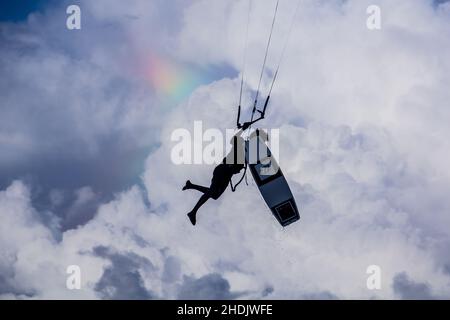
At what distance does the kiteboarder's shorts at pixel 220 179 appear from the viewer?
23.3 meters

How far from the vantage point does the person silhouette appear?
23.0 m

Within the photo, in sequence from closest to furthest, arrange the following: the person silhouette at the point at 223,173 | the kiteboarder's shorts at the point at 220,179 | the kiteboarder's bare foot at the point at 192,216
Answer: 1. the person silhouette at the point at 223,173
2. the kiteboarder's shorts at the point at 220,179
3. the kiteboarder's bare foot at the point at 192,216

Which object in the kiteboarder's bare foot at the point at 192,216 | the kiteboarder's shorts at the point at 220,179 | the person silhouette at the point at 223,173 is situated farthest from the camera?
the kiteboarder's bare foot at the point at 192,216

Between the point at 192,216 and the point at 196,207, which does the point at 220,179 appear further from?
the point at 192,216

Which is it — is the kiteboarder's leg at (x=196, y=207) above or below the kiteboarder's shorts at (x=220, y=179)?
below

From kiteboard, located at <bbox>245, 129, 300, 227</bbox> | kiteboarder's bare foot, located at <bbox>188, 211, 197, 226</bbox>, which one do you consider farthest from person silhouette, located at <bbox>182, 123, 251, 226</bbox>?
kiteboard, located at <bbox>245, 129, 300, 227</bbox>

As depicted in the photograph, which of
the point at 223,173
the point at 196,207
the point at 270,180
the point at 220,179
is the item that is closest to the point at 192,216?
the point at 196,207

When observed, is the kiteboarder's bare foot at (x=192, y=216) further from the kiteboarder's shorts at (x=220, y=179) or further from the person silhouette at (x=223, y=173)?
the kiteboarder's shorts at (x=220, y=179)

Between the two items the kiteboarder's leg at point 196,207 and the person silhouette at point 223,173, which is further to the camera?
the kiteboarder's leg at point 196,207

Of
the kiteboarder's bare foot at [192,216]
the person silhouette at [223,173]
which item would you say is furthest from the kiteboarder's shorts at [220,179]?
the kiteboarder's bare foot at [192,216]

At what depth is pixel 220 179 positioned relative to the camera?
23312mm

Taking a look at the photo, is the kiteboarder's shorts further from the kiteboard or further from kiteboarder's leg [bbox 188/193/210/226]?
the kiteboard

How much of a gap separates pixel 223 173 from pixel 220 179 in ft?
0.83
